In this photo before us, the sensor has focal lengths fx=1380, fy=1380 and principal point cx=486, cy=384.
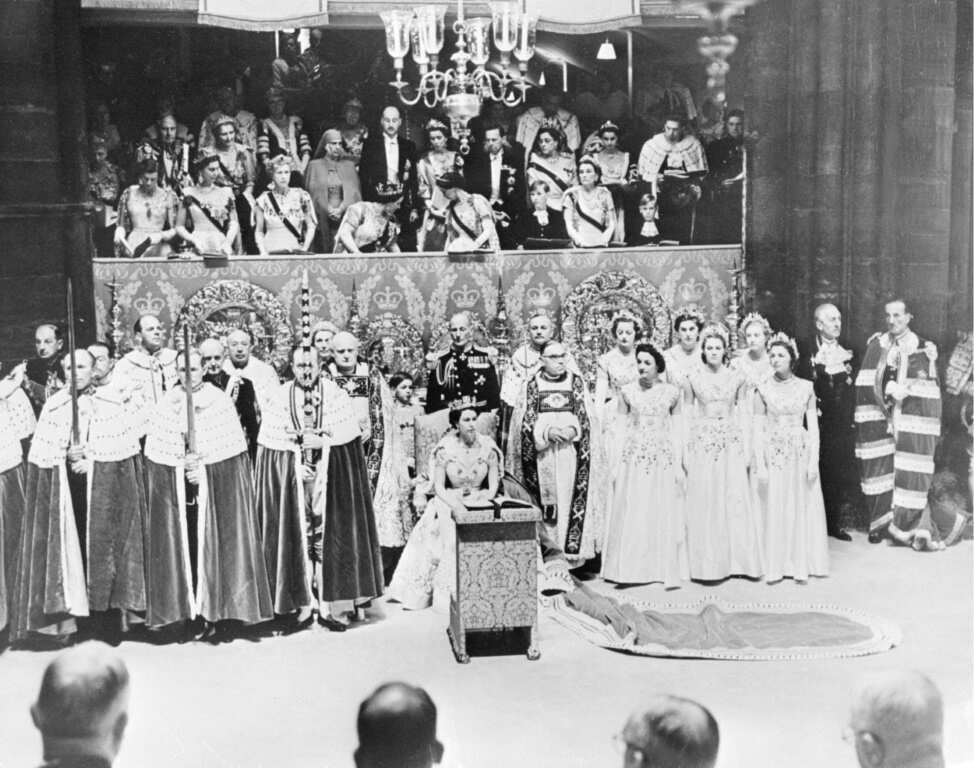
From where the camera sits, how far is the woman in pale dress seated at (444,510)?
27.0 feet

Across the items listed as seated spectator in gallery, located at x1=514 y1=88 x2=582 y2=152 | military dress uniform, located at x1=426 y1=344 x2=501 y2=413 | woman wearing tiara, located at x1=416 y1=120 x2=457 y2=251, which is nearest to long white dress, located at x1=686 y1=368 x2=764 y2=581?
military dress uniform, located at x1=426 y1=344 x2=501 y2=413

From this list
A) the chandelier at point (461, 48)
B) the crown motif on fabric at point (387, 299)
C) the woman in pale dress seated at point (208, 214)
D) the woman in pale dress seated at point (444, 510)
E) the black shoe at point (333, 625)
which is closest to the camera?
the black shoe at point (333, 625)

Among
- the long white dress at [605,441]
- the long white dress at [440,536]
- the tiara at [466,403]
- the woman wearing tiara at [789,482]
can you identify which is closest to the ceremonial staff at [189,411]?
the long white dress at [440,536]

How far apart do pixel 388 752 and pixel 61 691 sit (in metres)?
1.48

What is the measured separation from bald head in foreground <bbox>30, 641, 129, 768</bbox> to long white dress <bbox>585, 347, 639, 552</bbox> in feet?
11.3

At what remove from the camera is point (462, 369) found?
8672mm

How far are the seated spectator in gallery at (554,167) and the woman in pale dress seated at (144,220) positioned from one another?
2.37 metres

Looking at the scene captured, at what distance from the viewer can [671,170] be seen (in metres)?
9.21

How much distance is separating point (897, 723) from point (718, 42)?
16.0ft

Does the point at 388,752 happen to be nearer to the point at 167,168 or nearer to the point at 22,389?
the point at 22,389

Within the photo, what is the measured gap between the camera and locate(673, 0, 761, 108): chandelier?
9.10 metres

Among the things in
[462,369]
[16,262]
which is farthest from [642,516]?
[16,262]

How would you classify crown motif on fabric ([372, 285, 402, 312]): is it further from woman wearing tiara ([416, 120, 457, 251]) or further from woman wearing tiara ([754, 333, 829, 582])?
woman wearing tiara ([754, 333, 829, 582])

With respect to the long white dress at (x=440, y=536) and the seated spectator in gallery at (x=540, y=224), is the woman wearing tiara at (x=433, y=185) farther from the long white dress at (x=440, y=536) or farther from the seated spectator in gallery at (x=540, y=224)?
the long white dress at (x=440, y=536)
